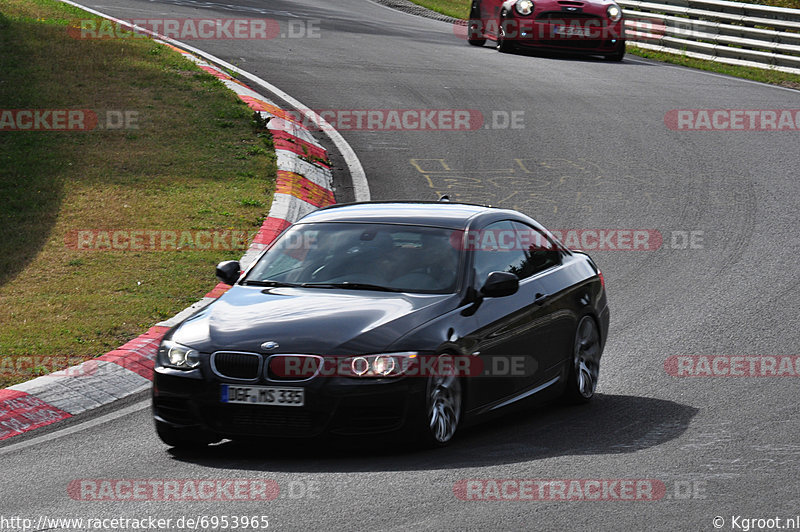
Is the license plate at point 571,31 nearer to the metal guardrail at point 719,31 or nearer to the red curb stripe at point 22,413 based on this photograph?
the metal guardrail at point 719,31

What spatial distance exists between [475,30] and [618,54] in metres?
3.56

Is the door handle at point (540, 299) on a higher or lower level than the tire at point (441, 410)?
higher

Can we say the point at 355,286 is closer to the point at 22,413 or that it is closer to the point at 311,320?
the point at 311,320

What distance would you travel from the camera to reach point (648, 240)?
1384cm

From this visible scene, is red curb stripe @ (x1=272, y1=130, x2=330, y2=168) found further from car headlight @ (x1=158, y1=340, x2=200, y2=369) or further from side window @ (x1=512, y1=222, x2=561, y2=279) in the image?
car headlight @ (x1=158, y1=340, x2=200, y2=369)

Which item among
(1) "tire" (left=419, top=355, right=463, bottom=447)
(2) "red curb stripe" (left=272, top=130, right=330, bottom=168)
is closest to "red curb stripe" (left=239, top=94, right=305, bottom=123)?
(2) "red curb stripe" (left=272, top=130, right=330, bottom=168)

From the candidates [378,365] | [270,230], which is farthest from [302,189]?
[378,365]

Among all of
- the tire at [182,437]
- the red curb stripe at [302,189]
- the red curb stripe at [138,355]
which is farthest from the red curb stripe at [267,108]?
the tire at [182,437]

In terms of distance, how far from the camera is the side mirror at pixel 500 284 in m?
7.58

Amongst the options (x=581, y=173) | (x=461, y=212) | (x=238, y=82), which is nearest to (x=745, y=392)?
(x=461, y=212)

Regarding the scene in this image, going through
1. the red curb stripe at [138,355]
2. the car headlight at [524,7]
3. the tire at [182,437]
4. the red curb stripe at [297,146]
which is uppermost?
the car headlight at [524,7]

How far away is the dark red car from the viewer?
938 inches

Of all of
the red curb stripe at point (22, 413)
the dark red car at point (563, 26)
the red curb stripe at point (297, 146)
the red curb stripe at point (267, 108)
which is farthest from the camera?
the dark red car at point (563, 26)

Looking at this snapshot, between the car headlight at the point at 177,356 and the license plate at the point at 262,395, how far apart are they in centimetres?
29
